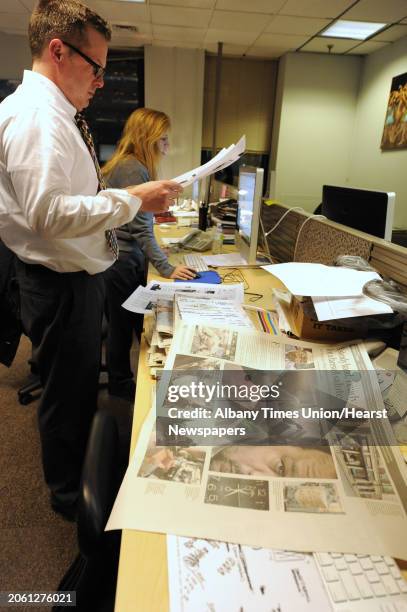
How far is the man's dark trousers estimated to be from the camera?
3.67ft

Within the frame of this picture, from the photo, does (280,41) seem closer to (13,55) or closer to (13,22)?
(13,22)

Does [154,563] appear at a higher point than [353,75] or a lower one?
lower

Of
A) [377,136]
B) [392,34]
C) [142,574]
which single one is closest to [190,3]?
[392,34]

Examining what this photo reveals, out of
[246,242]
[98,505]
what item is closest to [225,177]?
[246,242]

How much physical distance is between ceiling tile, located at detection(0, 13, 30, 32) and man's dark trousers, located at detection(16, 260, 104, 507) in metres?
3.95

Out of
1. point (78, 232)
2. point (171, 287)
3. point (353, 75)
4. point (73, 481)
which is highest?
point (353, 75)

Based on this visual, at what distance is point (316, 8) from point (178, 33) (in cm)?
149

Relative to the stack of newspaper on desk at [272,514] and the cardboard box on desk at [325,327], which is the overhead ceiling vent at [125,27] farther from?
the stack of newspaper on desk at [272,514]

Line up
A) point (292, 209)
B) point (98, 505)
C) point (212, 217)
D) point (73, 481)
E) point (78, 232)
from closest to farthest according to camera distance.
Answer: point (98, 505) → point (78, 232) → point (73, 481) → point (292, 209) → point (212, 217)

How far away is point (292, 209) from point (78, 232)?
110 cm

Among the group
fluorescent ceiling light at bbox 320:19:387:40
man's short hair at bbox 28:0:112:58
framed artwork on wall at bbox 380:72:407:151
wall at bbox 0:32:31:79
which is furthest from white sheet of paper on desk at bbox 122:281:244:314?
wall at bbox 0:32:31:79

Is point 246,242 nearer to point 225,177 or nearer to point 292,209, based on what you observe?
point 292,209

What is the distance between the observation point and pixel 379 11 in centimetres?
329

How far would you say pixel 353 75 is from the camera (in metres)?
4.61
